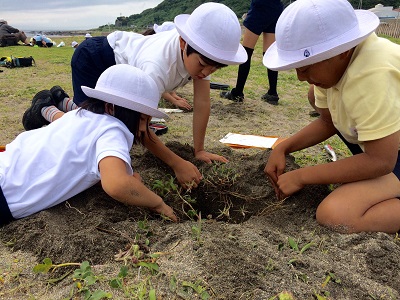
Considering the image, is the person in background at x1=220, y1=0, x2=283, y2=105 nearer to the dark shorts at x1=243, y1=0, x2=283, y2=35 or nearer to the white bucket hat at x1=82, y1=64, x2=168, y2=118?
the dark shorts at x1=243, y1=0, x2=283, y2=35

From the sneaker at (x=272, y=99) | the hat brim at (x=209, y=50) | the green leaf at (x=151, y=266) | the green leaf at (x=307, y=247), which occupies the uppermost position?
the hat brim at (x=209, y=50)

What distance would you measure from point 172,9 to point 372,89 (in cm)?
6952

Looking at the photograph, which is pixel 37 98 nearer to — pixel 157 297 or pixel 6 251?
pixel 6 251

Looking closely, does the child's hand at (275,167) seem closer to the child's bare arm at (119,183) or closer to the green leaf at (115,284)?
the child's bare arm at (119,183)

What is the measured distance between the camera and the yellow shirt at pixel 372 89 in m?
1.70

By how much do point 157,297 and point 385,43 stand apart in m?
1.54

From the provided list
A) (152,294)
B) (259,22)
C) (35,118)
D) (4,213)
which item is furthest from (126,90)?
(259,22)

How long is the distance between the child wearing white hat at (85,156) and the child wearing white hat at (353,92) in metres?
0.71

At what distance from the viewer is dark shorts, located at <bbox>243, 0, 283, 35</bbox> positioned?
446 centimetres

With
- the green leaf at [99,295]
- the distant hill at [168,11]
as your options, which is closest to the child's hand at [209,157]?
the green leaf at [99,295]

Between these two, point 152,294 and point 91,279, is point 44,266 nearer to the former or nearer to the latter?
point 91,279

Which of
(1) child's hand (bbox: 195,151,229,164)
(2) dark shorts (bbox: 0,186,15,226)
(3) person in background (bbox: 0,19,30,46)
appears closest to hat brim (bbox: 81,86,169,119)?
(2) dark shorts (bbox: 0,186,15,226)

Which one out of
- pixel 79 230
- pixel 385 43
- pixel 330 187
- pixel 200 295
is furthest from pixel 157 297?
pixel 385 43

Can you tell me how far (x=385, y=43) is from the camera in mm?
1872
